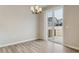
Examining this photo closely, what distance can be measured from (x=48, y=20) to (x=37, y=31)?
38.1 inches

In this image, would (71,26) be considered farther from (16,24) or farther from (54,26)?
(16,24)

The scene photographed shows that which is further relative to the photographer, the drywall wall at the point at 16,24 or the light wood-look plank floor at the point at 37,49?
the drywall wall at the point at 16,24

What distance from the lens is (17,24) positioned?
231 inches

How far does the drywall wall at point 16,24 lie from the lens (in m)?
5.31

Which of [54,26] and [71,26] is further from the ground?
[71,26]

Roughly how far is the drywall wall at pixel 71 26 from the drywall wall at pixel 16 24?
88.2 inches

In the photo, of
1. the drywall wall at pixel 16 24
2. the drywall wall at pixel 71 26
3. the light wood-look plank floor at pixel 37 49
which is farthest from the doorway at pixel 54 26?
the light wood-look plank floor at pixel 37 49

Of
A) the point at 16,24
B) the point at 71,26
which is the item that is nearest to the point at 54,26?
the point at 71,26

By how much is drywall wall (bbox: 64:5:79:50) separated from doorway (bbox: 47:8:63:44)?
4.01ft

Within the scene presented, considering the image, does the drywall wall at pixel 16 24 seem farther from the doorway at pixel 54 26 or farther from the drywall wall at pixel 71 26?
the drywall wall at pixel 71 26

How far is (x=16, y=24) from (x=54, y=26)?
7.04 feet

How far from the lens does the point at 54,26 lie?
6562mm

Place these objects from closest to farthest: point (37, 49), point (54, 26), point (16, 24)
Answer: point (37, 49) → point (16, 24) → point (54, 26)

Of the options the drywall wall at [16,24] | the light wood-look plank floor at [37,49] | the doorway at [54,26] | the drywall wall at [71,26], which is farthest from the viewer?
the doorway at [54,26]
